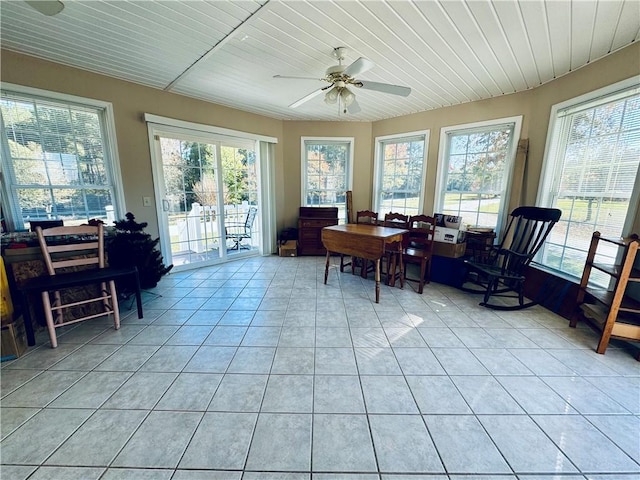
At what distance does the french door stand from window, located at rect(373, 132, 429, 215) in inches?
88.0

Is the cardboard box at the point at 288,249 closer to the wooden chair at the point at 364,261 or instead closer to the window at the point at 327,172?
the window at the point at 327,172

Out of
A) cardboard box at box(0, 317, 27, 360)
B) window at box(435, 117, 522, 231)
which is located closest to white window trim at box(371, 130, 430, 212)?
window at box(435, 117, 522, 231)

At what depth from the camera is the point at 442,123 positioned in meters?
3.87

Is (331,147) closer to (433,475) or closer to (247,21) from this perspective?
(247,21)

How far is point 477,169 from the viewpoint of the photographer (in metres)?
3.68

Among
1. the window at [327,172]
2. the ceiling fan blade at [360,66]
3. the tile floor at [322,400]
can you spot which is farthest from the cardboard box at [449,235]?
the ceiling fan blade at [360,66]

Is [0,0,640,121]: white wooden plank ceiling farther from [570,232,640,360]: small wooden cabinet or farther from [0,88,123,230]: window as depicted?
[570,232,640,360]: small wooden cabinet

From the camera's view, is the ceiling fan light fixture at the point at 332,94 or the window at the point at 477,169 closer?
the ceiling fan light fixture at the point at 332,94

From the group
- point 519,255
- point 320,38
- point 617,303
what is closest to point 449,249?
point 519,255

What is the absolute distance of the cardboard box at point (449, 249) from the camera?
3.37m

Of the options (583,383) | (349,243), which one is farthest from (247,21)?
(583,383)

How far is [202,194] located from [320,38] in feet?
8.93

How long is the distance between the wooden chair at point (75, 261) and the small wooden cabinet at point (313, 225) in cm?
285

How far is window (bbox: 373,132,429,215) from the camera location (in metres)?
4.22
